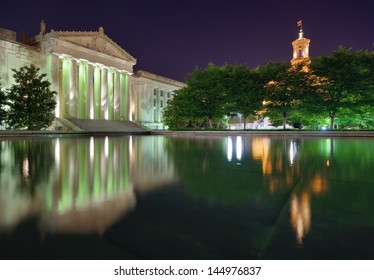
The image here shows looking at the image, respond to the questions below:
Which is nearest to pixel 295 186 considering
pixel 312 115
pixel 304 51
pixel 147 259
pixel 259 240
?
pixel 259 240

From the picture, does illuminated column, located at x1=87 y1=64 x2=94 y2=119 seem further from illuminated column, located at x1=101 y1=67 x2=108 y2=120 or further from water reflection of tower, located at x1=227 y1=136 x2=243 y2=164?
water reflection of tower, located at x1=227 y1=136 x2=243 y2=164

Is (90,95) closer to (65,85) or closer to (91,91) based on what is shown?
(91,91)

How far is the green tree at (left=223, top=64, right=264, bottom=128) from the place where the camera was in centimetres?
3444

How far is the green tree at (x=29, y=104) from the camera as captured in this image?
29.2 metres

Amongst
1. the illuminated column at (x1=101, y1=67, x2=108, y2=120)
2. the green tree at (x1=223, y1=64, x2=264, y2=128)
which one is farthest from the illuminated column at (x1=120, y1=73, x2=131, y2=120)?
the green tree at (x1=223, y1=64, x2=264, y2=128)

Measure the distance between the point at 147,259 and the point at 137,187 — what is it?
2.03m

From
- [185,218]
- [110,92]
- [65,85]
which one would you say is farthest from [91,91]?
[185,218]

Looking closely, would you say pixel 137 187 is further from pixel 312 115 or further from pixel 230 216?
pixel 312 115

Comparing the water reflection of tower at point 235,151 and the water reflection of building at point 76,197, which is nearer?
the water reflection of building at point 76,197

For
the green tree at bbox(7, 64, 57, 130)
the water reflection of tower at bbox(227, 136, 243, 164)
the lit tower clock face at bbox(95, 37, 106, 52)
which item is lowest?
the water reflection of tower at bbox(227, 136, 243, 164)

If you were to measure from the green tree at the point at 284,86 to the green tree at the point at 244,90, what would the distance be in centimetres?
108

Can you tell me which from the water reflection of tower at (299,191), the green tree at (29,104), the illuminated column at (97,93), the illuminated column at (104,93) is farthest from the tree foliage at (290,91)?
the water reflection of tower at (299,191)

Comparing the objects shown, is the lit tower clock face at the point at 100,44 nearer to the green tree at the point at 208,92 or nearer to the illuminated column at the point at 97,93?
the illuminated column at the point at 97,93

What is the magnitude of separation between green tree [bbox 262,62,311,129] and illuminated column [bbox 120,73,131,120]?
2765cm
